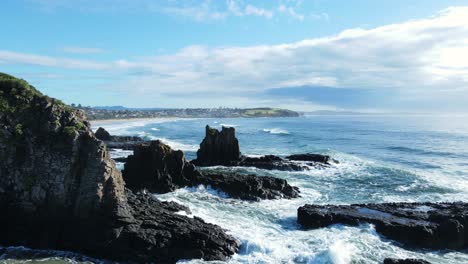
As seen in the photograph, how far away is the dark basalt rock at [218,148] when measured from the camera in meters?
47.2

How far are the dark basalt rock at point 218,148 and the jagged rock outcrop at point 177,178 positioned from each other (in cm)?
1231

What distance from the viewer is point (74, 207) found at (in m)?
20.6

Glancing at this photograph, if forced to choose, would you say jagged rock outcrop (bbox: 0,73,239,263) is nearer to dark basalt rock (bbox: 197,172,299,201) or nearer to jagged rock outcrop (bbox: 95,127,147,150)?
dark basalt rock (bbox: 197,172,299,201)

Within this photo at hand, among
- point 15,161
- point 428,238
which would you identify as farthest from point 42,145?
point 428,238

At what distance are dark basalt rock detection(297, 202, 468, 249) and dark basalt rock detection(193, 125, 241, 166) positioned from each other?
21.0m

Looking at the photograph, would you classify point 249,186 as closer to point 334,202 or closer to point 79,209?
point 334,202

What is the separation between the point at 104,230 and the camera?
20234 millimetres

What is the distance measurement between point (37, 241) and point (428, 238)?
19.7m

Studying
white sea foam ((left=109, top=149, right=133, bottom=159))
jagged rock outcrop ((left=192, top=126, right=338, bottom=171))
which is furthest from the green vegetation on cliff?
white sea foam ((left=109, top=149, right=133, bottom=159))

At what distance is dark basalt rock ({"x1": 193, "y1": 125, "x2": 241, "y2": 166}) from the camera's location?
47219 mm

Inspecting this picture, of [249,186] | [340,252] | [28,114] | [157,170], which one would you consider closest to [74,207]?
[28,114]

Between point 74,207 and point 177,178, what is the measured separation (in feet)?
45.2

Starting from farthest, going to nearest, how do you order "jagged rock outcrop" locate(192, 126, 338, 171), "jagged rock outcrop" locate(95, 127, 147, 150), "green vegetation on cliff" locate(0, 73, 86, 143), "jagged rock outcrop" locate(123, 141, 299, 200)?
"jagged rock outcrop" locate(95, 127, 147, 150), "jagged rock outcrop" locate(192, 126, 338, 171), "jagged rock outcrop" locate(123, 141, 299, 200), "green vegetation on cliff" locate(0, 73, 86, 143)

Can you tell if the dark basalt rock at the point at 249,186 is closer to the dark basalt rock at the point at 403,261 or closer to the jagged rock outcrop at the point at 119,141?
the dark basalt rock at the point at 403,261
